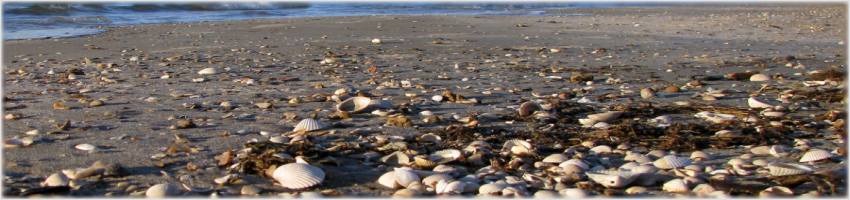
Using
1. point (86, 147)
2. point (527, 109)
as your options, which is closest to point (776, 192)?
point (527, 109)

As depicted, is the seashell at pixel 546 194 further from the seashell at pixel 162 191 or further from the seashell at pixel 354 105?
the seashell at pixel 354 105

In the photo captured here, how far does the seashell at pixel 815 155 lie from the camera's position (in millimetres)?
3160

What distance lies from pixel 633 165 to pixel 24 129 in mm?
2911

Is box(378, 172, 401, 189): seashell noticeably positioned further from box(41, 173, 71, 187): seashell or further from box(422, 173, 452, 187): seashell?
box(41, 173, 71, 187): seashell

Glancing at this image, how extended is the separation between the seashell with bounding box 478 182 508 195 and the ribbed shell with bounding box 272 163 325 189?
1.83ft

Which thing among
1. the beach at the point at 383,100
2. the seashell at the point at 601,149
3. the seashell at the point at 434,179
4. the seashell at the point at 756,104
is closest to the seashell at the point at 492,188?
the beach at the point at 383,100

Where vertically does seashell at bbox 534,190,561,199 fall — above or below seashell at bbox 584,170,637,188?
below

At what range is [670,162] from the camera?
3.12m

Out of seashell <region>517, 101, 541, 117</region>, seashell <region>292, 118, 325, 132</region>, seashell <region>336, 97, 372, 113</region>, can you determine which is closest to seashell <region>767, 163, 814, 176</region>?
seashell <region>517, 101, 541, 117</region>

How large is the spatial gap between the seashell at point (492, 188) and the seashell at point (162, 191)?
1.01 m

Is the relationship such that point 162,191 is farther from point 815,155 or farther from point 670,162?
A: point 815,155

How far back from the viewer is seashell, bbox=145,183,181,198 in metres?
2.73

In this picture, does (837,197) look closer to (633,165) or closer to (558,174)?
(633,165)

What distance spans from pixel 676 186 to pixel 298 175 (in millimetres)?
1260
